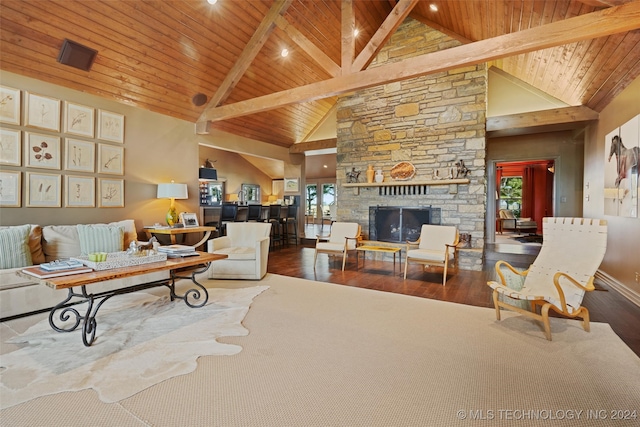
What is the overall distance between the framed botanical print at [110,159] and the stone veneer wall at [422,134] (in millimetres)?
4117

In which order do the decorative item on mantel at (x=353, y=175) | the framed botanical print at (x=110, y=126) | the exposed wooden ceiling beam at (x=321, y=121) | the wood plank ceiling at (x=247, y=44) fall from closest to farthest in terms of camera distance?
1. the wood plank ceiling at (x=247, y=44)
2. the framed botanical print at (x=110, y=126)
3. the decorative item on mantel at (x=353, y=175)
4. the exposed wooden ceiling beam at (x=321, y=121)

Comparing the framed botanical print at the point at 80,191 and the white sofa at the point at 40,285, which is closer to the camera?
the white sofa at the point at 40,285

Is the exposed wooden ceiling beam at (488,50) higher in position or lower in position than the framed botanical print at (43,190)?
higher

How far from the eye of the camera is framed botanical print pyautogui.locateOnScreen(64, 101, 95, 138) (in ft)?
13.9

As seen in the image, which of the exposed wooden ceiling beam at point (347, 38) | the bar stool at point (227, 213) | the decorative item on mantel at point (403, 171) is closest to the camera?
the exposed wooden ceiling beam at point (347, 38)

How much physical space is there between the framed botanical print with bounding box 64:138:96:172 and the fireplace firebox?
4.90 meters

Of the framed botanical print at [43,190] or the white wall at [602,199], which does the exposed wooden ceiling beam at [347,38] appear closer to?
the white wall at [602,199]

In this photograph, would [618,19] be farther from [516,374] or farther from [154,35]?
[154,35]

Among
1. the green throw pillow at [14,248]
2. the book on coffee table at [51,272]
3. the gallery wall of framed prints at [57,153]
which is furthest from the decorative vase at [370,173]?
the green throw pillow at [14,248]

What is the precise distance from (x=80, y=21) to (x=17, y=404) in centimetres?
417

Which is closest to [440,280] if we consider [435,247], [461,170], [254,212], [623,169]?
[435,247]

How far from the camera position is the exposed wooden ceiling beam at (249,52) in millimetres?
5094

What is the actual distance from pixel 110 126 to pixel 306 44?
10.8 ft

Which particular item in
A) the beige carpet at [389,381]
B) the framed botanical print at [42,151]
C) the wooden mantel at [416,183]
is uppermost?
the framed botanical print at [42,151]
